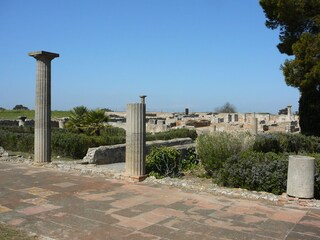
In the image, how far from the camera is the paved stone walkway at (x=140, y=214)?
5.12 metres

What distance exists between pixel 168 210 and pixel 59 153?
1074cm

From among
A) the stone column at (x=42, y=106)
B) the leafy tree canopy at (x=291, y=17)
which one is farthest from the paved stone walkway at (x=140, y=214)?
the leafy tree canopy at (x=291, y=17)

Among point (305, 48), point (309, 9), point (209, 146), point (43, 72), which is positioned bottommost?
point (209, 146)

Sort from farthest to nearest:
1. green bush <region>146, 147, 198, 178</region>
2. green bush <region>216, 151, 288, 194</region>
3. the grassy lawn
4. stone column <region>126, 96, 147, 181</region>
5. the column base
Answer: green bush <region>146, 147, 198, 178</region>
stone column <region>126, 96, 147, 181</region>
the column base
green bush <region>216, 151, 288, 194</region>
the grassy lawn

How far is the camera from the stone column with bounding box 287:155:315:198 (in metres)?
7.19

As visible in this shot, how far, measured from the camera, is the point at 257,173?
848 cm

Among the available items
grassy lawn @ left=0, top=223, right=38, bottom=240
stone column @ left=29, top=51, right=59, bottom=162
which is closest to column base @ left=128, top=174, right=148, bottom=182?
stone column @ left=29, top=51, right=59, bottom=162

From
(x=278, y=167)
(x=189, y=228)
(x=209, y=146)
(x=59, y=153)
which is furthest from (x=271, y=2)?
(x=189, y=228)

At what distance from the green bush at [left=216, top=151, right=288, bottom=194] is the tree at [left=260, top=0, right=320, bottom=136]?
24.5ft

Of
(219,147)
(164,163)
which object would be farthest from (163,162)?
(219,147)

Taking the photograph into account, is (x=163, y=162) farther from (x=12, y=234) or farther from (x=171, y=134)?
(x=171, y=134)

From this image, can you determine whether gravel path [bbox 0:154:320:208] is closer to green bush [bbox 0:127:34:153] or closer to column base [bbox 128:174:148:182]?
column base [bbox 128:174:148:182]

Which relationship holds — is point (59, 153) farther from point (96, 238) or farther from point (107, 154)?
point (96, 238)

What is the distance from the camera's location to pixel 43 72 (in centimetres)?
1140
